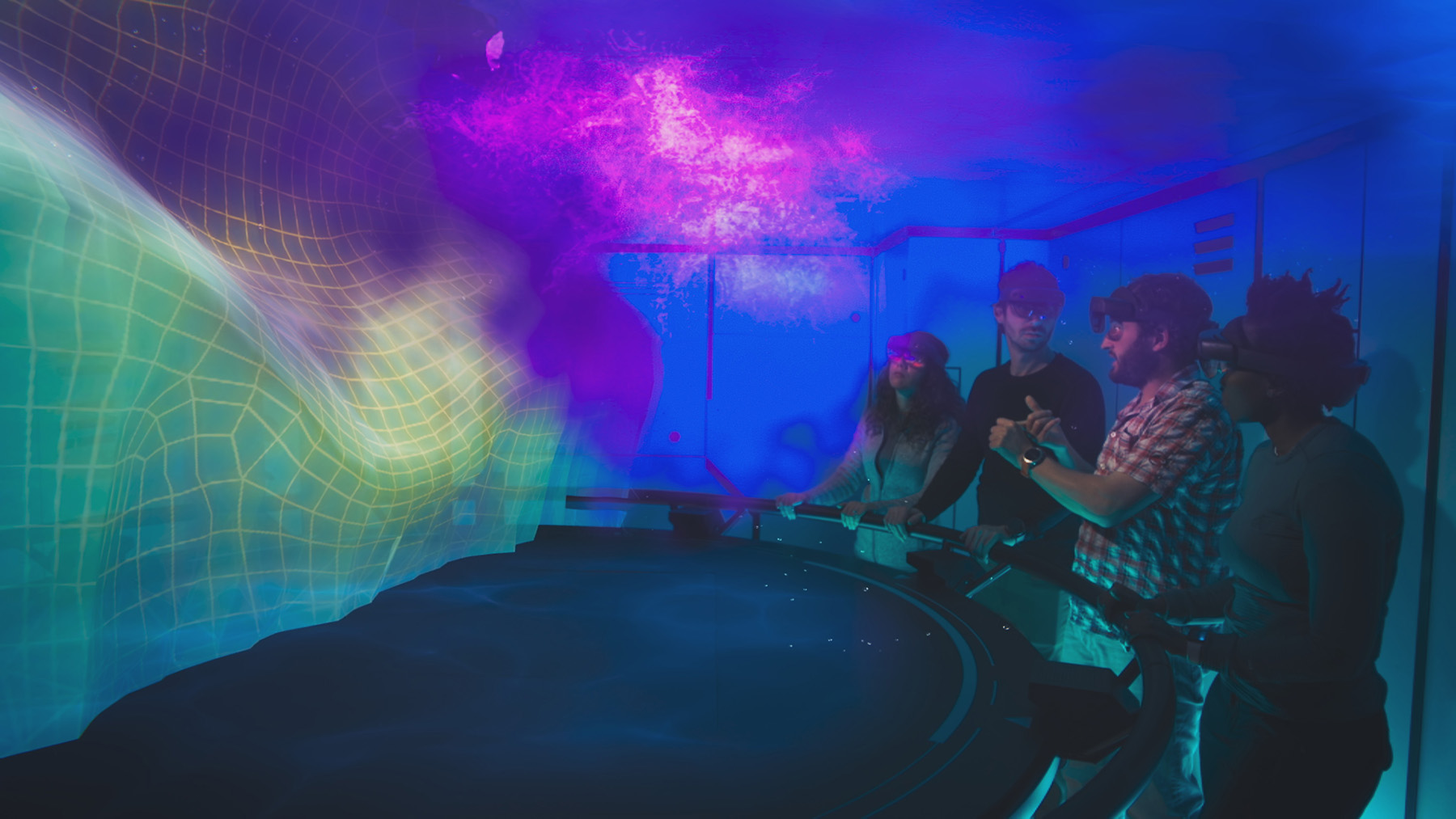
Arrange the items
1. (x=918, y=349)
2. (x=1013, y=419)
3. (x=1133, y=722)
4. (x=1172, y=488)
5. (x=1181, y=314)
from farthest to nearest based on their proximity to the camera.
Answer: (x=918, y=349)
(x=1013, y=419)
(x=1181, y=314)
(x=1172, y=488)
(x=1133, y=722)

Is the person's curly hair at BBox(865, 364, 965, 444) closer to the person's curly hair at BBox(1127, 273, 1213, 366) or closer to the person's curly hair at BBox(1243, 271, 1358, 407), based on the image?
the person's curly hair at BBox(1127, 273, 1213, 366)

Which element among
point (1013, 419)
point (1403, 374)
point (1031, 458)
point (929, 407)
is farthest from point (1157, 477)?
point (929, 407)

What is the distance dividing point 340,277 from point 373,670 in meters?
1.19

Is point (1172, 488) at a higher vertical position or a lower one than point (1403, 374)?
lower

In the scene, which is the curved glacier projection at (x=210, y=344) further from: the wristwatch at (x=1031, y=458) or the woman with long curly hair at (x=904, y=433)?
the wristwatch at (x=1031, y=458)

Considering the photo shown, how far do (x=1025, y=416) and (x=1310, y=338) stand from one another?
1337mm

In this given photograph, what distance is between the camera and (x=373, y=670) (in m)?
1.87

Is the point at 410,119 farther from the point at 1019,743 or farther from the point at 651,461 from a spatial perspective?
the point at 651,461

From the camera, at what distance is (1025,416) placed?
295cm

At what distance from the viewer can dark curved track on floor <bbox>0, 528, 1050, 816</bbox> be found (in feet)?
4.17

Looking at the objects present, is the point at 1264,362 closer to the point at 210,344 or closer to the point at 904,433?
the point at 904,433

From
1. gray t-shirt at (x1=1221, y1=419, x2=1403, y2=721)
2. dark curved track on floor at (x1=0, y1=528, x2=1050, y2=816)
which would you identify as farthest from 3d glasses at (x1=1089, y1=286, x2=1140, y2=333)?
dark curved track on floor at (x1=0, y1=528, x2=1050, y2=816)

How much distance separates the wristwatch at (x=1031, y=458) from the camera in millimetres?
2156

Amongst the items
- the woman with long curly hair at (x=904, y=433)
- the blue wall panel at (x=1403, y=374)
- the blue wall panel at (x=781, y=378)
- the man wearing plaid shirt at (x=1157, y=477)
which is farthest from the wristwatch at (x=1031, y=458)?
the blue wall panel at (x=781, y=378)
